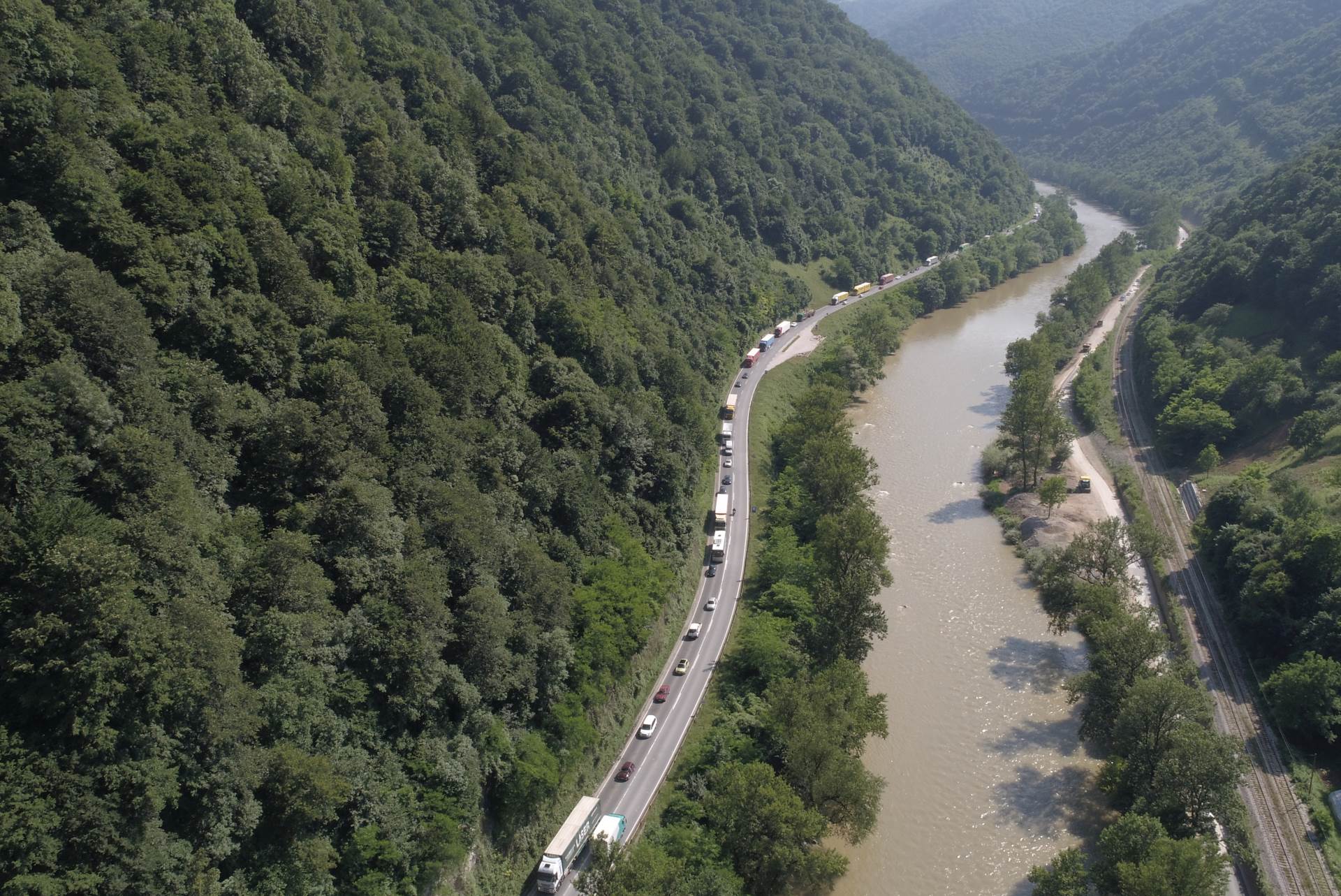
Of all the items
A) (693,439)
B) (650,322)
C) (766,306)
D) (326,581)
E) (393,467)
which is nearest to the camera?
(326,581)

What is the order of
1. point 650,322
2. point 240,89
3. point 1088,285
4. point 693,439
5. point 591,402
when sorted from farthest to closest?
point 1088,285 < point 650,322 < point 693,439 < point 591,402 < point 240,89

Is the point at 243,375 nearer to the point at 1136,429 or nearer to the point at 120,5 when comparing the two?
the point at 120,5

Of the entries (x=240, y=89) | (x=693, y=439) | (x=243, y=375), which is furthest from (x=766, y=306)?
(x=243, y=375)

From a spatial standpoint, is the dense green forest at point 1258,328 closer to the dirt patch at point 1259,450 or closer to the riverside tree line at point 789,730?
the dirt patch at point 1259,450

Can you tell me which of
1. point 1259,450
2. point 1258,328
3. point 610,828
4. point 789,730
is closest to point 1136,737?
point 789,730

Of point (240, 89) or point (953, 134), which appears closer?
point (240, 89)

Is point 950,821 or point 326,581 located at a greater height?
point 326,581

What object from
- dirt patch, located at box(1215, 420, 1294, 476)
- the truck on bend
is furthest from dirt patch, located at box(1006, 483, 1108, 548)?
the truck on bend
